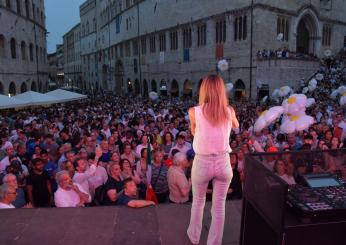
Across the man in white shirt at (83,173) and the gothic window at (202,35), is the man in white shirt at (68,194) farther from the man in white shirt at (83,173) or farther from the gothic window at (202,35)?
the gothic window at (202,35)

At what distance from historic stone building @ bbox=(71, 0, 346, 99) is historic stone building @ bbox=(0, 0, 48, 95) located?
14.1 metres

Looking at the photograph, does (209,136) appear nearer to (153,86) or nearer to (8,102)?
(8,102)

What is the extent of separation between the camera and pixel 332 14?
34.7 m

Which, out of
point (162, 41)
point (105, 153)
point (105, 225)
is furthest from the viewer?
point (162, 41)

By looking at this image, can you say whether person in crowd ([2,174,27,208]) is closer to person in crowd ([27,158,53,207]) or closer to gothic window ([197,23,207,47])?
person in crowd ([27,158,53,207])

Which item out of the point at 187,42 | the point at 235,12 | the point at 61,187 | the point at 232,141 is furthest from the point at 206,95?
the point at 187,42

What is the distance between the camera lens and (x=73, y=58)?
87.4 m

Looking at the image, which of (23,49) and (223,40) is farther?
(23,49)

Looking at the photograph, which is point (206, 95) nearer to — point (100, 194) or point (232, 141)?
point (100, 194)

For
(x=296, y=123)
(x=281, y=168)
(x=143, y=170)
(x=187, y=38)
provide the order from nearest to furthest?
(x=281, y=168) < (x=143, y=170) < (x=296, y=123) < (x=187, y=38)

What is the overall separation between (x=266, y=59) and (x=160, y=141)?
65.2 ft

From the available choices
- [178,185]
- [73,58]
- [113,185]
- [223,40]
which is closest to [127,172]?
[113,185]

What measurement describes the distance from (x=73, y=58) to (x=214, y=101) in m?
90.8

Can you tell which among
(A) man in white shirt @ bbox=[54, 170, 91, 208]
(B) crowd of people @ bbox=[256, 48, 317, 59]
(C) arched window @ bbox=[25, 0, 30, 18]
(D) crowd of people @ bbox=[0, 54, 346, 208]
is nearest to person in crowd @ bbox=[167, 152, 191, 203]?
(D) crowd of people @ bbox=[0, 54, 346, 208]
